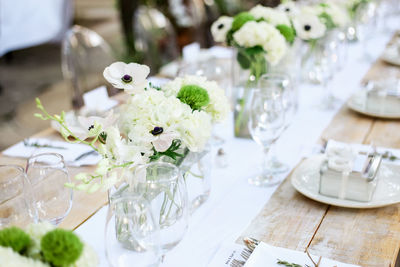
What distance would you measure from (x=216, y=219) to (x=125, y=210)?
490 mm

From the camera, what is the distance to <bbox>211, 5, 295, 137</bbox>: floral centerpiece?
1.64 m

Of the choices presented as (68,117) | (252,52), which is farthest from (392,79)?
(68,117)

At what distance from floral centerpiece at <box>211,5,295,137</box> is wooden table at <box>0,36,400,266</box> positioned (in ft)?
1.33

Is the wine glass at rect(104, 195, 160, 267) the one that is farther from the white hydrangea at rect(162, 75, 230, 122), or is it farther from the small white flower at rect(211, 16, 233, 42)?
the small white flower at rect(211, 16, 233, 42)

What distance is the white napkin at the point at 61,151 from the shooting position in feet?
5.26

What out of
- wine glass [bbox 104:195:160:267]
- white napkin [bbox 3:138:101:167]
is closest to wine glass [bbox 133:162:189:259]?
wine glass [bbox 104:195:160:267]

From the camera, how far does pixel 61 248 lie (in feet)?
2.24

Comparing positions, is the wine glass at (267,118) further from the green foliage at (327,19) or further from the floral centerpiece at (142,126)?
the green foliage at (327,19)

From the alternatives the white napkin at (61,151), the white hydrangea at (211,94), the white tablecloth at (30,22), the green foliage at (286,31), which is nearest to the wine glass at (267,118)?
the white hydrangea at (211,94)

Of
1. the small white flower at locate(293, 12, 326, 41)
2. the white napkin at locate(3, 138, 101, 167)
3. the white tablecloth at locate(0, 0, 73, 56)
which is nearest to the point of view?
the white napkin at locate(3, 138, 101, 167)

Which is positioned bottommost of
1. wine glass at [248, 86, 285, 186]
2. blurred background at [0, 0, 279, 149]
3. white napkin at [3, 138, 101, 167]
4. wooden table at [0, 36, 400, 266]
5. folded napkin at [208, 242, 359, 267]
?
blurred background at [0, 0, 279, 149]

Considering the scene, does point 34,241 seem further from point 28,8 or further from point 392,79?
point 28,8

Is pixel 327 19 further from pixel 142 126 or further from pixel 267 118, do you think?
pixel 142 126

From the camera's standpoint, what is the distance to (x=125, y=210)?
803 mm
